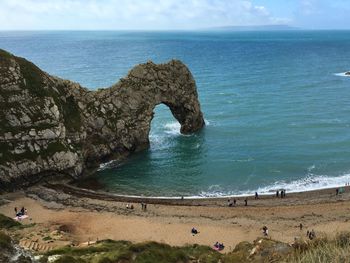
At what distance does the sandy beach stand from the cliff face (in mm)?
4452

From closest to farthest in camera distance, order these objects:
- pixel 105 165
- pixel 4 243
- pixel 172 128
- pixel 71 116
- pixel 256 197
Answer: pixel 4 243, pixel 256 197, pixel 71 116, pixel 105 165, pixel 172 128

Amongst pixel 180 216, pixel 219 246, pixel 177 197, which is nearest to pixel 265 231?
pixel 219 246

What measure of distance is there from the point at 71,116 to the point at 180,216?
85.2 feet

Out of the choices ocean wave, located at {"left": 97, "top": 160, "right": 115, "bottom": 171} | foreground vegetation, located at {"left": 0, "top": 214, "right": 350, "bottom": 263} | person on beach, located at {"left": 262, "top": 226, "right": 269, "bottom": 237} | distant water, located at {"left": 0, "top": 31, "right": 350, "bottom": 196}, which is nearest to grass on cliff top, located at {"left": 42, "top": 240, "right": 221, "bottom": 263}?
foreground vegetation, located at {"left": 0, "top": 214, "right": 350, "bottom": 263}

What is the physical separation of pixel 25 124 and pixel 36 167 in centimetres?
619

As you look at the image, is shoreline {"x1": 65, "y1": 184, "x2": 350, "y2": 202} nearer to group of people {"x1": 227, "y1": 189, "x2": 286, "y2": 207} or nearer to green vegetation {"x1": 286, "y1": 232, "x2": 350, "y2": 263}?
group of people {"x1": 227, "y1": 189, "x2": 286, "y2": 207}

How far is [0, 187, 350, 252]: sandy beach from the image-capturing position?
4378 centimetres

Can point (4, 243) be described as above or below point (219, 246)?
above

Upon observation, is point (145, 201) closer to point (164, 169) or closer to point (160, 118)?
point (164, 169)

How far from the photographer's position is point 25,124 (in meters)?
57.6

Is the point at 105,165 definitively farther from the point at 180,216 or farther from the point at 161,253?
the point at 161,253

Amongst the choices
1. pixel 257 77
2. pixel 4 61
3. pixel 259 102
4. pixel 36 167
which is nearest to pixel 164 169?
pixel 36 167

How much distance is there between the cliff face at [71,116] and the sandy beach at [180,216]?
4.45 meters

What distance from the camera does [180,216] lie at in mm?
48969
